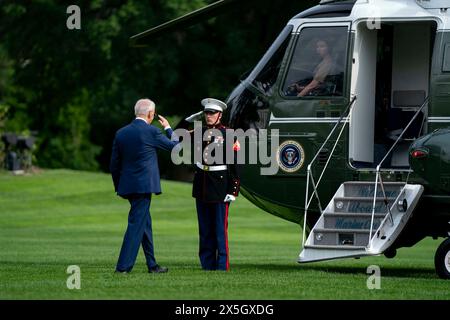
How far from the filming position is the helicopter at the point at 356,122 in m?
13.6

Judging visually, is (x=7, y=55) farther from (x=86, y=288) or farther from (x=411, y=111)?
(x=86, y=288)

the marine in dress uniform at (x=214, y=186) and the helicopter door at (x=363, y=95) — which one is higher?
the helicopter door at (x=363, y=95)

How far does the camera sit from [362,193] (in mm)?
14188

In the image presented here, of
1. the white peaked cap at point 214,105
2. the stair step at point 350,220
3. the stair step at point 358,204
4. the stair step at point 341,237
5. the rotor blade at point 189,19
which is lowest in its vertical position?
the stair step at point 341,237

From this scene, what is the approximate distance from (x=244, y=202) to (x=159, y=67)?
717cm

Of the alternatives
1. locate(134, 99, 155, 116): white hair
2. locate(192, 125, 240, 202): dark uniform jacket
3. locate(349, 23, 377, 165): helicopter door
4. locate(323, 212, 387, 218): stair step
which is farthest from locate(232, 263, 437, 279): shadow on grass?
locate(134, 99, 155, 116): white hair

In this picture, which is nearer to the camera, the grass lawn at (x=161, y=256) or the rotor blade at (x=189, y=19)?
the grass lawn at (x=161, y=256)

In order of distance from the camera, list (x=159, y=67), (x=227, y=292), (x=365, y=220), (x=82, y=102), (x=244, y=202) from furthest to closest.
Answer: (x=82, y=102) → (x=159, y=67) → (x=244, y=202) → (x=365, y=220) → (x=227, y=292)

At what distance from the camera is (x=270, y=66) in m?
15.2

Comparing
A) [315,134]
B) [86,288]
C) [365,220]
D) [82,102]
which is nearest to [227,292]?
[86,288]

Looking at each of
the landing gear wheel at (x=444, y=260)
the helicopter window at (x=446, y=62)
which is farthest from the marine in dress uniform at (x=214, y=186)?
the helicopter window at (x=446, y=62)

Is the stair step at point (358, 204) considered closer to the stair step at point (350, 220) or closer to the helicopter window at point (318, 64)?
the stair step at point (350, 220)

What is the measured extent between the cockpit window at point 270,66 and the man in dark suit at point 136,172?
83.7 inches

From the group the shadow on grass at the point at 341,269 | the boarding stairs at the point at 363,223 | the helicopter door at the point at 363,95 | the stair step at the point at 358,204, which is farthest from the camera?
the shadow on grass at the point at 341,269
